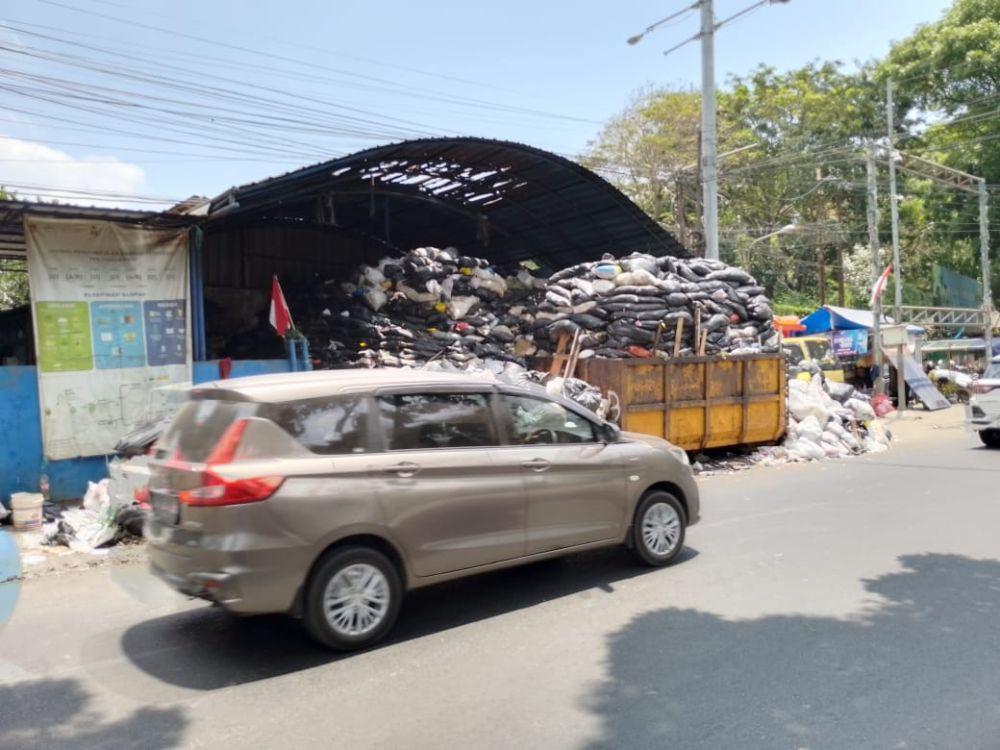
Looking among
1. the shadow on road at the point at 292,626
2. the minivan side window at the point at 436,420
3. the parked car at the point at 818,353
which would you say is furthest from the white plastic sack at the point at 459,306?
the parked car at the point at 818,353

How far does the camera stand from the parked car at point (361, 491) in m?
4.35

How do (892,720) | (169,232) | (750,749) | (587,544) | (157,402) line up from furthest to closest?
1. (169,232)
2. (157,402)
3. (587,544)
4. (892,720)
5. (750,749)

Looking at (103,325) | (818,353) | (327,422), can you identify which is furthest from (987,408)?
(103,325)

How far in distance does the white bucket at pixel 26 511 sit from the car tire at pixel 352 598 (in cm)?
514

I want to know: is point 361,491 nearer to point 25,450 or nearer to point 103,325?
point 25,450

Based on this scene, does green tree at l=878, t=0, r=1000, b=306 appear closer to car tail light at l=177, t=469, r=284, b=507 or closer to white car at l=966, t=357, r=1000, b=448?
white car at l=966, t=357, r=1000, b=448

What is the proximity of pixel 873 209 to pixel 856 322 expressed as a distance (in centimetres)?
451

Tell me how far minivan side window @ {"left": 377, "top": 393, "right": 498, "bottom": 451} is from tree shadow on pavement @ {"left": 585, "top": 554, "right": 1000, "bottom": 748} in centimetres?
164

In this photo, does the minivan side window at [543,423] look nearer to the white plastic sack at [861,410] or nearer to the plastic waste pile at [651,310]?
the plastic waste pile at [651,310]

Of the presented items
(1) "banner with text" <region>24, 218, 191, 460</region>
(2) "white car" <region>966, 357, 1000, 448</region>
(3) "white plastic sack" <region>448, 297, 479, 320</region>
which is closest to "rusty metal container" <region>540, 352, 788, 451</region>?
(3) "white plastic sack" <region>448, 297, 479, 320</region>

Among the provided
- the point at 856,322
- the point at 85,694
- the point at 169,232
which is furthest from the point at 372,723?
the point at 856,322

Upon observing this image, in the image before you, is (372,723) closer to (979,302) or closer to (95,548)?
(95,548)

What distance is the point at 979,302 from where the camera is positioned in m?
35.5

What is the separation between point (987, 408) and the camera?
13.4 m
